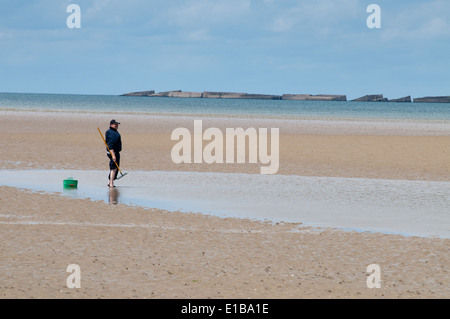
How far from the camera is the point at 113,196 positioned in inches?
572

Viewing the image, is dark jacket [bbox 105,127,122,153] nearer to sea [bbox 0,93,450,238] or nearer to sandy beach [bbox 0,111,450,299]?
sea [bbox 0,93,450,238]

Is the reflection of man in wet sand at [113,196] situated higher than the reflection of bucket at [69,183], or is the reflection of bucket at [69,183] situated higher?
the reflection of bucket at [69,183]

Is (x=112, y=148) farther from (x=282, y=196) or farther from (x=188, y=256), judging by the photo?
(x=188, y=256)

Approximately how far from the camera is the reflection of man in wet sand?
45.1 feet

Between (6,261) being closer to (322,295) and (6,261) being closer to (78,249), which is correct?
(78,249)

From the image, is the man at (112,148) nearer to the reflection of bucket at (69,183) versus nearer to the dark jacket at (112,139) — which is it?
the dark jacket at (112,139)

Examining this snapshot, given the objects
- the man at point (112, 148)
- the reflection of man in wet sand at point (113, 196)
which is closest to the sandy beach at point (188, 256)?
the reflection of man in wet sand at point (113, 196)

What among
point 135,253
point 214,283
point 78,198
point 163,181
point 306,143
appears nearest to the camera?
point 214,283

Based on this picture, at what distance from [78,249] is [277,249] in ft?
9.16

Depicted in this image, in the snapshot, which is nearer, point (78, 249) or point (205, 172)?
point (78, 249)

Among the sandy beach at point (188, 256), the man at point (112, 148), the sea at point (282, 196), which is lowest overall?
the sandy beach at point (188, 256)

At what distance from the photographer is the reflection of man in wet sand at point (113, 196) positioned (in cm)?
1374

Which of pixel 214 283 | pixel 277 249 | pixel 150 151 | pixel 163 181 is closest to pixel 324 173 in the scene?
pixel 163 181
